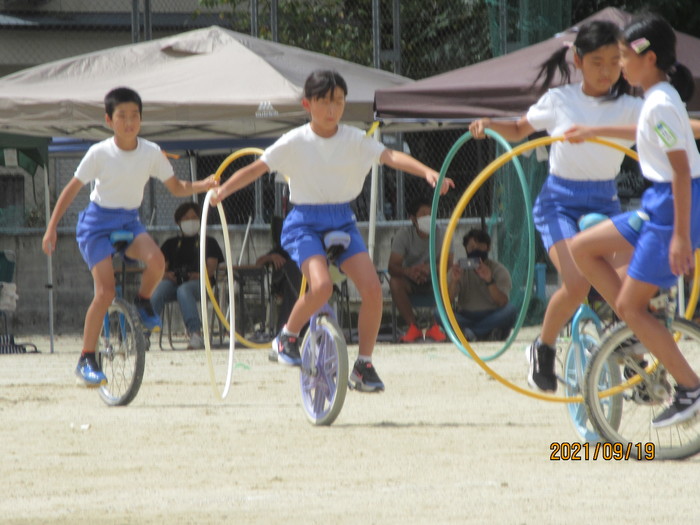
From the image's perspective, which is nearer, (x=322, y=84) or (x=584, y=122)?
(x=584, y=122)

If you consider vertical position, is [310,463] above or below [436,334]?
above

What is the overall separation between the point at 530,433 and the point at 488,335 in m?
6.06

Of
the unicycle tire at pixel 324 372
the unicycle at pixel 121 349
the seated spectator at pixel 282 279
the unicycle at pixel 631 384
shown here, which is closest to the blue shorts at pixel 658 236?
the unicycle at pixel 631 384

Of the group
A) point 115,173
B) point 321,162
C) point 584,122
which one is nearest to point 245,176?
point 321,162

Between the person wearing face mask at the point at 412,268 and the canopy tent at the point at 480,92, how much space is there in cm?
177

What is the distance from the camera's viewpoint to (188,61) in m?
13.2

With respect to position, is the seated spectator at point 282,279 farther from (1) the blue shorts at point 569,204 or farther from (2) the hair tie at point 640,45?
(2) the hair tie at point 640,45

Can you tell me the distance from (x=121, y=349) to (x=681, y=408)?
4115 mm

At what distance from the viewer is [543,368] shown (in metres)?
6.46

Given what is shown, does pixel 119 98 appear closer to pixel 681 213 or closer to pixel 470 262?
pixel 681 213

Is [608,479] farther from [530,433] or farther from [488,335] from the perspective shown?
[488,335]

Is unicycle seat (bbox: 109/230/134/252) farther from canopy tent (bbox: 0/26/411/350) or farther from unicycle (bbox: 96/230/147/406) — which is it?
canopy tent (bbox: 0/26/411/350)

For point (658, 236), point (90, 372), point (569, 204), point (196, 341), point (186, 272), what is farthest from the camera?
point (186, 272)


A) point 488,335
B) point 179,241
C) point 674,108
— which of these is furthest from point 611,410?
point 179,241
